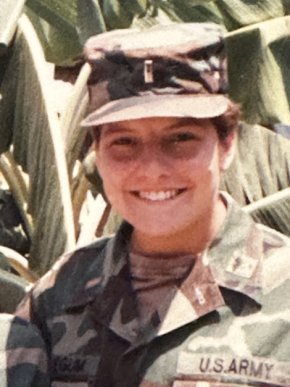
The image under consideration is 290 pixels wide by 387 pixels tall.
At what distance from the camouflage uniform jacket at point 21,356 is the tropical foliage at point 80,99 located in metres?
1.50

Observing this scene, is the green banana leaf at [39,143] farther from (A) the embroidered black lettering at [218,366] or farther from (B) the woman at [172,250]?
(A) the embroidered black lettering at [218,366]

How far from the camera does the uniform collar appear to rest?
1817 mm

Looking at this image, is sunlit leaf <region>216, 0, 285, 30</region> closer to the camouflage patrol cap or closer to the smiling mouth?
the camouflage patrol cap

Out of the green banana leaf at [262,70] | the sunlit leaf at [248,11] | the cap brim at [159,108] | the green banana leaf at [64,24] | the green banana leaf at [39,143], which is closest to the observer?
the cap brim at [159,108]

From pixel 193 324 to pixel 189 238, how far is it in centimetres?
13

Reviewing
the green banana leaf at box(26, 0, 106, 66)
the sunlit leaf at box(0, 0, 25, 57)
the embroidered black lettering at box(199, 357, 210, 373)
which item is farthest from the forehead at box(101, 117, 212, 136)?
the green banana leaf at box(26, 0, 106, 66)

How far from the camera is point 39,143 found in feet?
11.7

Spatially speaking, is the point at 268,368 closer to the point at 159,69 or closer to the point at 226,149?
the point at 226,149

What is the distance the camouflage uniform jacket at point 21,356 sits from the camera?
1790mm

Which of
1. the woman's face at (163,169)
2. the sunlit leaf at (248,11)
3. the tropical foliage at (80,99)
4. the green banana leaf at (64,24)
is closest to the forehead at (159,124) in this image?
the woman's face at (163,169)

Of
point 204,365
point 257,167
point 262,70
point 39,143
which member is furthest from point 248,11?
point 204,365

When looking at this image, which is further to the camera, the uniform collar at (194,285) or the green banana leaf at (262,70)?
the green banana leaf at (262,70)

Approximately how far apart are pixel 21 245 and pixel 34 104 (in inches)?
37.2

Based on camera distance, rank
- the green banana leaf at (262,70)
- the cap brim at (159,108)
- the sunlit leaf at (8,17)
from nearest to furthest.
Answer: the cap brim at (159,108) → the sunlit leaf at (8,17) → the green banana leaf at (262,70)
